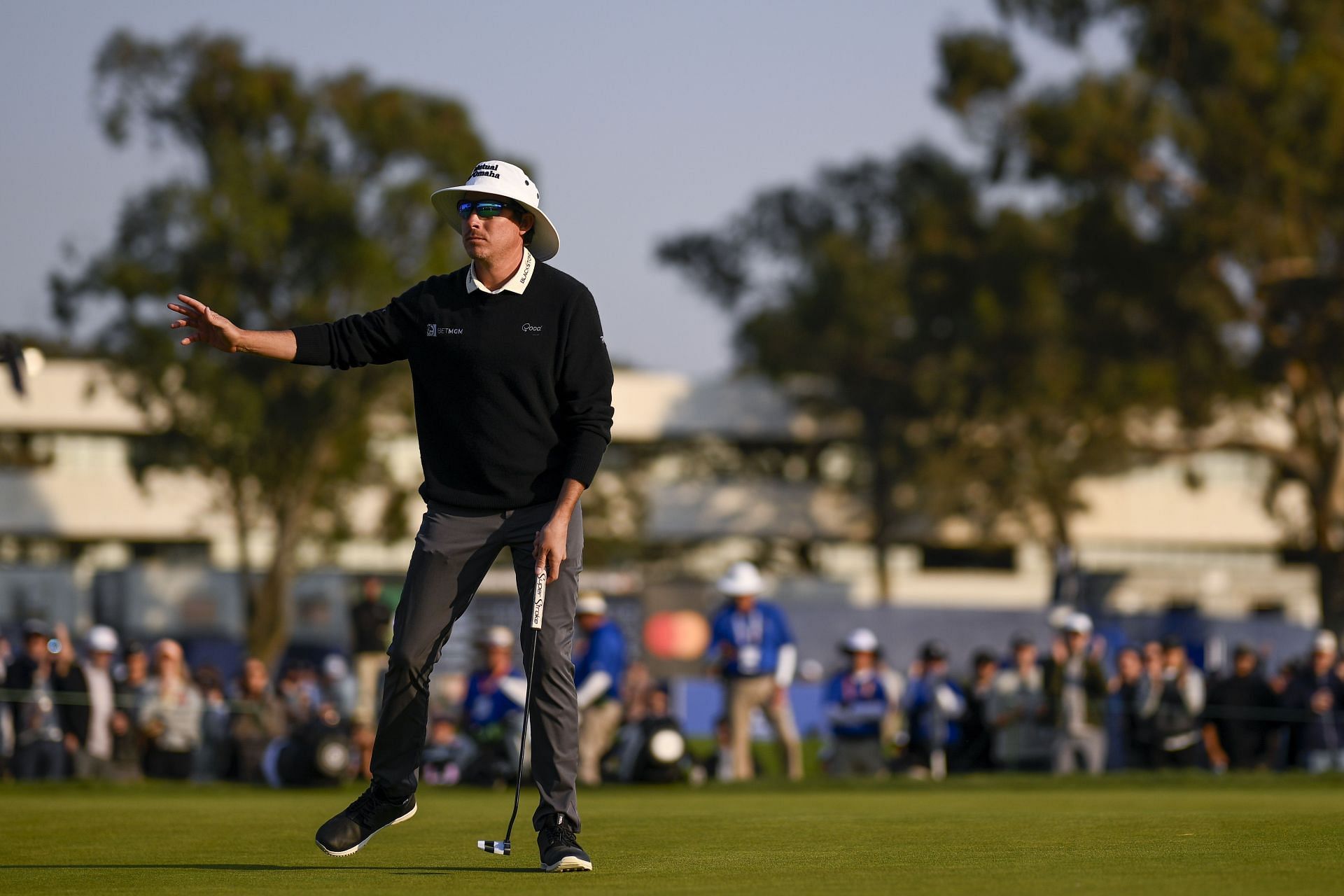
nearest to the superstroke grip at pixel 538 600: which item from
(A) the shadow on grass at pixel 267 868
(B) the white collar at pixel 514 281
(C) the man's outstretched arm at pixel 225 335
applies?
(A) the shadow on grass at pixel 267 868

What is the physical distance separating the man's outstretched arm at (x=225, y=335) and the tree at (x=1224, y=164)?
37.7m

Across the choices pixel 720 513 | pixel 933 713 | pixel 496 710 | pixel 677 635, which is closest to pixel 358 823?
pixel 496 710

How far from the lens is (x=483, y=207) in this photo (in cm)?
643

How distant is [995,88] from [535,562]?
3972 cm

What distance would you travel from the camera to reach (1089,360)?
1869 inches

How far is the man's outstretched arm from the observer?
6.36m

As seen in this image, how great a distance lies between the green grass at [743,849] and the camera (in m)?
5.62

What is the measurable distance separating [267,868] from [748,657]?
38.6 feet

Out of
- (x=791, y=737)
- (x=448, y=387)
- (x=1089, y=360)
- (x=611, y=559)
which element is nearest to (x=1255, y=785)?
(x=791, y=737)

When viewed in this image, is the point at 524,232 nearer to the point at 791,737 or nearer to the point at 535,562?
the point at 535,562

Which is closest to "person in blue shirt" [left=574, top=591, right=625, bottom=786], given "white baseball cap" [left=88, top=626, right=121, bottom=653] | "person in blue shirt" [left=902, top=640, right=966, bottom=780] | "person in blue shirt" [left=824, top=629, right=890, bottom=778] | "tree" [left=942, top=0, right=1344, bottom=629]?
"person in blue shirt" [left=824, top=629, right=890, bottom=778]

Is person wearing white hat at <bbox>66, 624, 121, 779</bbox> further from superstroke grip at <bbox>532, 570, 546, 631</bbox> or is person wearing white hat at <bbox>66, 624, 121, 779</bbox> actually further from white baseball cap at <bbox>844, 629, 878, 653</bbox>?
superstroke grip at <bbox>532, 570, 546, 631</bbox>

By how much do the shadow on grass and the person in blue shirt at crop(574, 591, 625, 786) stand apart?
35.6 ft

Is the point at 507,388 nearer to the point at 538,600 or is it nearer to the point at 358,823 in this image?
the point at 538,600
